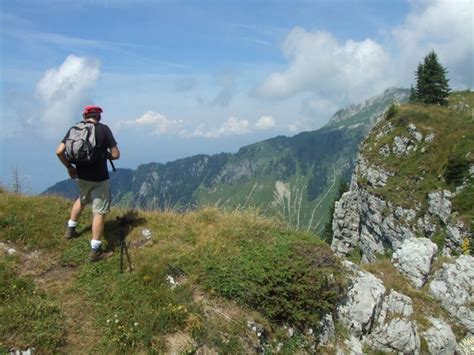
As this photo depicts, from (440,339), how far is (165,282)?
813 cm

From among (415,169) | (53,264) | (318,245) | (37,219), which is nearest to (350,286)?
(318,245)

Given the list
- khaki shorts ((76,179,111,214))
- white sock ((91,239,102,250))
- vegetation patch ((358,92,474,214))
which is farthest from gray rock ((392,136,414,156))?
white sock ((91,239,102,250))

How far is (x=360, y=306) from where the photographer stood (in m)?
10.4

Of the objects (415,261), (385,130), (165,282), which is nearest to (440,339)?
(415,261)

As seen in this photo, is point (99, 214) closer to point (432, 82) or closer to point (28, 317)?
point (28, 317)

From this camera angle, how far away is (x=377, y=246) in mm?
54156

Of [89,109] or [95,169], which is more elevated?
[89,109]

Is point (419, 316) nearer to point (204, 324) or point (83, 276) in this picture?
point (204, 324)


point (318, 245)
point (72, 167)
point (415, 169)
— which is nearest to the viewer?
point (72, 167)

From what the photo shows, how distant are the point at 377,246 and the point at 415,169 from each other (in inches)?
488

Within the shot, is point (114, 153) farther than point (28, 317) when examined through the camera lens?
Yes

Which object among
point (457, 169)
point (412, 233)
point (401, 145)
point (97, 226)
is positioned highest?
point (401, 145)

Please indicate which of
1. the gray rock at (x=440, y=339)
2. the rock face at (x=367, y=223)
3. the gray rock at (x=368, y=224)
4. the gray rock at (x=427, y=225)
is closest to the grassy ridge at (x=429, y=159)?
the gray rock at (x=427, y=225)

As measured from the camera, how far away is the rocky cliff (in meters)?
10.7
